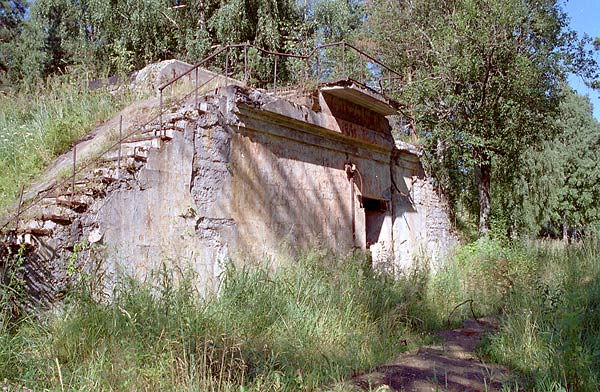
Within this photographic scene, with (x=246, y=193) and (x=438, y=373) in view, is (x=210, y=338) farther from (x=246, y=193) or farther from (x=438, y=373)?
(x=246, y=193)

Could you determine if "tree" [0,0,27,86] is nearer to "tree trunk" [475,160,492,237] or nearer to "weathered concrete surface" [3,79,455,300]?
"weathered concrete surface" [3,79,455,300]

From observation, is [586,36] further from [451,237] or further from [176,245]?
[176,245]

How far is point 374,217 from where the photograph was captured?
40.2ft

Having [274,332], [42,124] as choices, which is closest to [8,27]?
[42,124]

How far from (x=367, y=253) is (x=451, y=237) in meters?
4.02

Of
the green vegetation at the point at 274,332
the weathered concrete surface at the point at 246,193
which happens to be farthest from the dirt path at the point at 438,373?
the weathered concrete surface at the point at 246,193

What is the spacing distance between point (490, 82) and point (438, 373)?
9.10 meters

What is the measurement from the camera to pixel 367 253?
11.2 metres

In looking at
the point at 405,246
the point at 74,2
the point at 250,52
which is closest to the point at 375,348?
the point at 405,246

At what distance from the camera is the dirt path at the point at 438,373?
4992 millimetres

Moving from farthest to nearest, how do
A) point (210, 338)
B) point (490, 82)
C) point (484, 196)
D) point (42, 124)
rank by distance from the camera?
point (484, 196)
point (490, 82)
point (42, 124)
point (210, 338)

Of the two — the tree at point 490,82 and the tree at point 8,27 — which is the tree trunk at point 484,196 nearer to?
the tree at point 490,82

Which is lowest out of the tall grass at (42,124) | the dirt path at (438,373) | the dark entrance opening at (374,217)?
the dirt path at (438,373)

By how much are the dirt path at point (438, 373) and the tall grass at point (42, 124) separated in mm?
5611
